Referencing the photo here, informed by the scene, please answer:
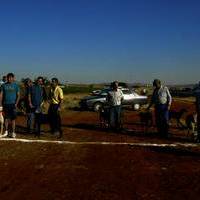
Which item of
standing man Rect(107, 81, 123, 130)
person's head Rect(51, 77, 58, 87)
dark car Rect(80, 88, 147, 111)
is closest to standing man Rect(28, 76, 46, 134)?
person's head Rect(51, 77, 58, 87)

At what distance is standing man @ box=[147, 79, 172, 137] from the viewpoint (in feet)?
54.3

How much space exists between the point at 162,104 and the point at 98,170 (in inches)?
263

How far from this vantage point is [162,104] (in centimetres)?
1666

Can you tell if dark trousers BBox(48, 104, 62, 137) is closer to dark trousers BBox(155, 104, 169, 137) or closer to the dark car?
dark trousers BBox(155, 104, 169, 137)

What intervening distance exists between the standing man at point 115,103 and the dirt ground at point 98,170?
9.25 feet

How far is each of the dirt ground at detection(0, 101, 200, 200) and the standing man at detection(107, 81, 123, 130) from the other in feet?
9.25

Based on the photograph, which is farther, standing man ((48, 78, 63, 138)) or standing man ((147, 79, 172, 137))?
standing man ((147, 79, 172, 137))

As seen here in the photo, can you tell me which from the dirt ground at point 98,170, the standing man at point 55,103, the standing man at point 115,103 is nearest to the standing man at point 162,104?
the dirt ground at point 98,170

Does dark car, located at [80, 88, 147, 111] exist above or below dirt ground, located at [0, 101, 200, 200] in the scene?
above

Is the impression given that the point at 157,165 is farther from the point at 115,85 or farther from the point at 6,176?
the point at 115,85

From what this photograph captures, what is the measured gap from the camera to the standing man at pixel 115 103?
18.5 meters

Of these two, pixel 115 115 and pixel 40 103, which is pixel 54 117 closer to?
pixel 40 103

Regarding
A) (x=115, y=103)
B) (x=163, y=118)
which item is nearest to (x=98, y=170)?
(x=163, y=118)

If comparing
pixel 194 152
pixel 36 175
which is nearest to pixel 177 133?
pixel 194 152
